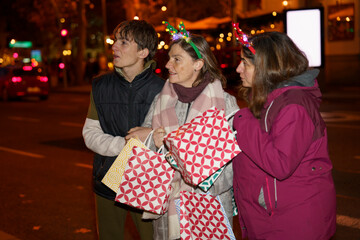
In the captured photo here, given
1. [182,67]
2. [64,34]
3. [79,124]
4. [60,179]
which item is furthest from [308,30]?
[182,67]

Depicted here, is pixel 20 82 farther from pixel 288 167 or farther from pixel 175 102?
pixel 288 167

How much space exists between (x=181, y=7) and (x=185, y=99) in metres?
40.4

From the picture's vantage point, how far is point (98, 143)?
12.0 feet

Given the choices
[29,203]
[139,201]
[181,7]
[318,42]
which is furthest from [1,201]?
[181,7]

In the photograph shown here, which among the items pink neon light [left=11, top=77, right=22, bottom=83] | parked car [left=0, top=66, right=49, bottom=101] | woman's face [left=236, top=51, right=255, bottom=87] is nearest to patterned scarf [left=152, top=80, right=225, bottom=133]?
woman's face [left=236, top=51, right=255, bottom=87]

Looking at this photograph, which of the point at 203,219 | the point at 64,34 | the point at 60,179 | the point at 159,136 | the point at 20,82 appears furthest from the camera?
the point at 64,34

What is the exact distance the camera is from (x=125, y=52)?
3.74 metres

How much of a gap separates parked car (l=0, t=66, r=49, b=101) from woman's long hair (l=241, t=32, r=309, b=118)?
75.0 feet

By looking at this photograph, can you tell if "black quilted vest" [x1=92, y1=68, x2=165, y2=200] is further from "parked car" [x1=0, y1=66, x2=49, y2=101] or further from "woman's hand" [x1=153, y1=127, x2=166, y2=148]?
"parked car" [x1=0, y1=66, x2=49, y2=101]

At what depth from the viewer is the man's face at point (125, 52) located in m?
3.74

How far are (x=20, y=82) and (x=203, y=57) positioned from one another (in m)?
22.5

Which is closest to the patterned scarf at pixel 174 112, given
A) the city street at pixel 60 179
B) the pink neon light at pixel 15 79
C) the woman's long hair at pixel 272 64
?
the woman's long hair at pixel 272 64

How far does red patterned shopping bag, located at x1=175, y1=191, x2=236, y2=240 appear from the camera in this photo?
3.05m

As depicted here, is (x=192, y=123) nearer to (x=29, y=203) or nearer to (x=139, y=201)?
(x=139, y=201)
